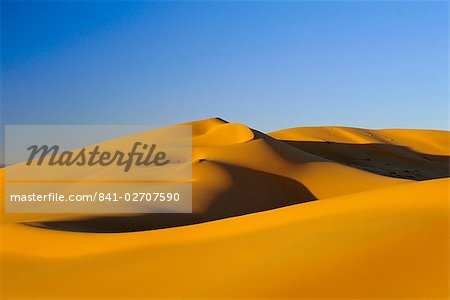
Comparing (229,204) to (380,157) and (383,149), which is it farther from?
(383,149)

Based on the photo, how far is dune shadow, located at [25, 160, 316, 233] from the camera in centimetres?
1149

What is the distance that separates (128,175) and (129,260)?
12.8m

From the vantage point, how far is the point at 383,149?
139ft

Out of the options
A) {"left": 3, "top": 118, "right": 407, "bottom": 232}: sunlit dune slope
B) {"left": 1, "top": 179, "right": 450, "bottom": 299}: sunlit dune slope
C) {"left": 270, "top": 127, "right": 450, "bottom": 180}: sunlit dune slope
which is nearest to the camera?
{"left": 1, "top": 179, "right": 450, "bottom": 299}: sunlit dune slope

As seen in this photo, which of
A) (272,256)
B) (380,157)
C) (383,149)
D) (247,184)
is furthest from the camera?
(383,149)

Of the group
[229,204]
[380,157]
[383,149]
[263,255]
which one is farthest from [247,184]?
[383,149]

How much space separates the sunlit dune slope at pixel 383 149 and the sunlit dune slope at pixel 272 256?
865 inches

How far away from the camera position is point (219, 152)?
23312mm

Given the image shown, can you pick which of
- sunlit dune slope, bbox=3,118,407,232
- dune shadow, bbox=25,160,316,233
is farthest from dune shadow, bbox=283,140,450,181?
dune shadow, bbox=25,160,316,233

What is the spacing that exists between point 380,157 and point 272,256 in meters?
36.0

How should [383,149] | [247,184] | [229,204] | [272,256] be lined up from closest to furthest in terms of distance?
[272,256] < [229,204] < [247,184] < [383,149]

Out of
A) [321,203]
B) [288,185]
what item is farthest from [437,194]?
[288,185]

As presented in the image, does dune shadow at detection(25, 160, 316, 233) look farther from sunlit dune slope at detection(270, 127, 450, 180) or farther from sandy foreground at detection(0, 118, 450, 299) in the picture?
sunlit dune slope at detection(270, 127, 450, 180)

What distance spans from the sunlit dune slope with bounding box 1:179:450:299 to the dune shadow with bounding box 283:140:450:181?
27.0m
